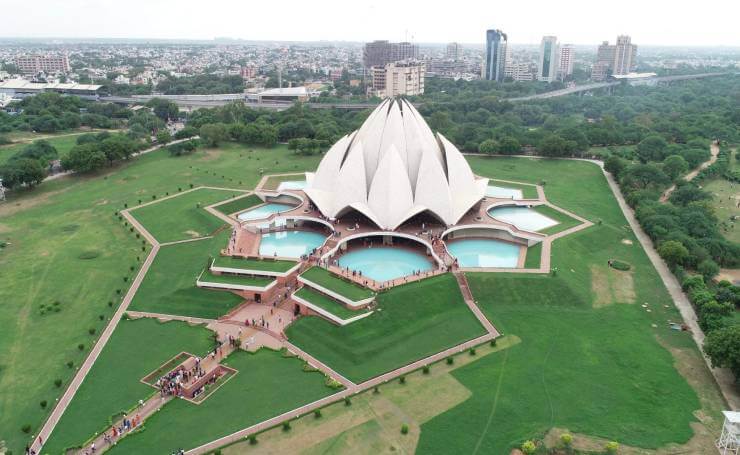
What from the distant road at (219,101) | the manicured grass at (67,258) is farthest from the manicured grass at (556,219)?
the distant road at (219,101)

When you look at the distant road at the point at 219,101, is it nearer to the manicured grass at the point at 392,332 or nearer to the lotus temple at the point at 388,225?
the lotus temple at the point at 388,225

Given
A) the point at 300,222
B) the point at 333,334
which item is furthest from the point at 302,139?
the point at 333,334

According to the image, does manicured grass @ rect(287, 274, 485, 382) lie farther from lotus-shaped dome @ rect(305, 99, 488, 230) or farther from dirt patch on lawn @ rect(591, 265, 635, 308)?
lotus-shaped dome @ rect(305, 99, 488, 230)

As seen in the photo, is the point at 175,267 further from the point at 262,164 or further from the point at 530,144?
the point at 530,144

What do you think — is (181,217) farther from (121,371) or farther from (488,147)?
(488,147)

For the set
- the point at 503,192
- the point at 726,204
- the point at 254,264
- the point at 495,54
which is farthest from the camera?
the point at 495,54

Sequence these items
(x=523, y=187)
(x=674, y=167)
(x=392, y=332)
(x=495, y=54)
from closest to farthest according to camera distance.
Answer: (x=392, y=332), (x=523, y=187), (x=674, y=167), (x=495, y=54)

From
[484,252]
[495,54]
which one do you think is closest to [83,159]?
[484,252]
